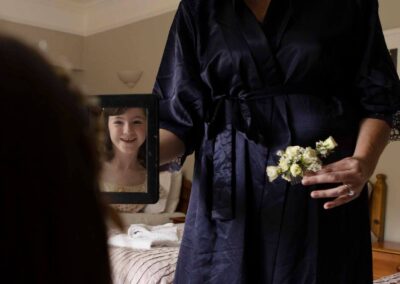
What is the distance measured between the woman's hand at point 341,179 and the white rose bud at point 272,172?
0.14 feet

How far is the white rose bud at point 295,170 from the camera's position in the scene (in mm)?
781

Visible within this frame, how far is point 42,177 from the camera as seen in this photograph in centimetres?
33

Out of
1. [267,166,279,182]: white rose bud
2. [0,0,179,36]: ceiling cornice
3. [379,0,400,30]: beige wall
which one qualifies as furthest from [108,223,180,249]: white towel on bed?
[0,0,179,36]: ceiling cornice

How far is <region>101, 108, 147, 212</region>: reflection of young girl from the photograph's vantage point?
29.7 inches

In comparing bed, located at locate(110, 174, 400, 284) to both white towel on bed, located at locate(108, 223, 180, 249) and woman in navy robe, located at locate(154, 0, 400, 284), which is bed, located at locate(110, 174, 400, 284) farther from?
woman in navy robe, located at locate(154, 0, 400, 284)

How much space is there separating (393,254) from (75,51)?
13.0 feet

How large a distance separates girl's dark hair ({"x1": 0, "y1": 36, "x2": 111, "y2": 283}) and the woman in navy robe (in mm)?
517

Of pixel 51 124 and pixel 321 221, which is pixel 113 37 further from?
pixel 51 124

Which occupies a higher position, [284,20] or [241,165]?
[284,20]

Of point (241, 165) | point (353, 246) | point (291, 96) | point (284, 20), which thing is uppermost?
point (284, 20)

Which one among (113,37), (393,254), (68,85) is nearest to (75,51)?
(113,37)

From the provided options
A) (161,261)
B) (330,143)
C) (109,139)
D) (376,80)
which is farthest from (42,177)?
(161,261)

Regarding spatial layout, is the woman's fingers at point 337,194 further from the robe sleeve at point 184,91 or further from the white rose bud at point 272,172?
the robe sleeve at point 184,91

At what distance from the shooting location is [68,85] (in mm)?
350
